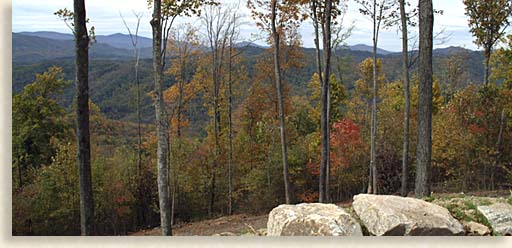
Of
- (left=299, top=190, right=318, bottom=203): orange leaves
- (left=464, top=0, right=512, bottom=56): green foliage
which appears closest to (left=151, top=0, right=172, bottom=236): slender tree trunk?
(left=299, top=190, right=318, bottom=203): orange leaves

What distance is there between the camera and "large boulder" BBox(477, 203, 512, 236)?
4516 mm

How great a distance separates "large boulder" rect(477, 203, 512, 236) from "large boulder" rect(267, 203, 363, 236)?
4.42 ft

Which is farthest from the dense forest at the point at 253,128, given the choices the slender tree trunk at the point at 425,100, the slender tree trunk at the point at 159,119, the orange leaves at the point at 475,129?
the slender tree trunk at the point at 159,119

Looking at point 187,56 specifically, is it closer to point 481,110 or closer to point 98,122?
point 98,122

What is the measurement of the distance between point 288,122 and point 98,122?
234 inches

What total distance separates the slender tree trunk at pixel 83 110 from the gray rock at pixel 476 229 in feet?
11.9

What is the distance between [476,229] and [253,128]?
11.3 meters

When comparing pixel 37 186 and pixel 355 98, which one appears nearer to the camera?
pixel 37 186

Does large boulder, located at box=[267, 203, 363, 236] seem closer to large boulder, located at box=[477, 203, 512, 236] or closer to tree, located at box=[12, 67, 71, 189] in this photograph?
large boulder, located at box=[477, 203, 512, 236]

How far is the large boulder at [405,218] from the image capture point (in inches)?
168

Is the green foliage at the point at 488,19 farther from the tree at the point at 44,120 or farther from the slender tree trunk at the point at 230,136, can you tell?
the tree at the point at 44,120

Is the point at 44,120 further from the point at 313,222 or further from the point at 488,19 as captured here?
the point at 488,19

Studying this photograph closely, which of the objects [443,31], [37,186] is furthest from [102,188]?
[443,31]

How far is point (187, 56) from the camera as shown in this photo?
45.7 feet
